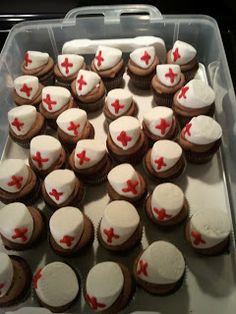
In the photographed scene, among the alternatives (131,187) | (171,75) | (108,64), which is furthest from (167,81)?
(131,187)

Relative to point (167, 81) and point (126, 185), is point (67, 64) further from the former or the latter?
point (126, 185)

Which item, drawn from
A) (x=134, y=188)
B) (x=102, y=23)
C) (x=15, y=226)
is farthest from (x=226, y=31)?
(x=15, y=226)

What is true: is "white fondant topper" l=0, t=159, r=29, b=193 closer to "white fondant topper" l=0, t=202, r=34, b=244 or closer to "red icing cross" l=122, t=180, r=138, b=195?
"white fondant topper" l=0, t=202, r=34, b=244

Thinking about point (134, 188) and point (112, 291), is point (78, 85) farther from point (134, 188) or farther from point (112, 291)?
point (112, 291)

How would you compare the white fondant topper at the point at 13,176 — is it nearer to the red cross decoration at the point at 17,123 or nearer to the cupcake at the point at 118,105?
the red cross decoration at the point at 17,123

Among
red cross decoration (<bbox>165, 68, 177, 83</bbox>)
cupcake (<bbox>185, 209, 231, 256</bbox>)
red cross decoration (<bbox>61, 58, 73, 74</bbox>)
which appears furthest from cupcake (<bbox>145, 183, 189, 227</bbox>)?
red cross decoration (<bbox>61, 58, 73, 74</bbox>)

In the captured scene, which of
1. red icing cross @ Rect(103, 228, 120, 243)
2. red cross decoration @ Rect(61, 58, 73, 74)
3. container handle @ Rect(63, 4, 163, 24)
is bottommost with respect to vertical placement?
red icing cross @ Rect(103, 228, 120, 243)
